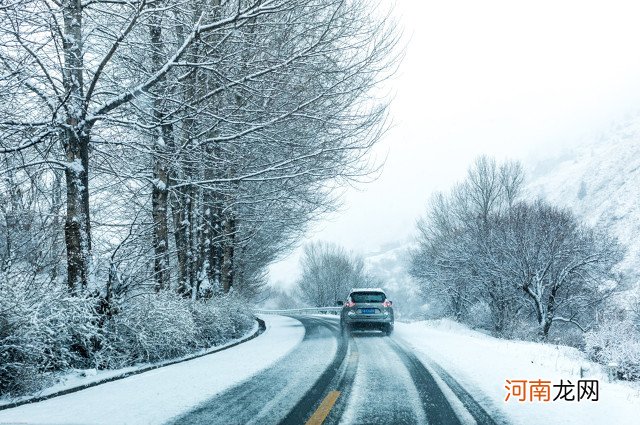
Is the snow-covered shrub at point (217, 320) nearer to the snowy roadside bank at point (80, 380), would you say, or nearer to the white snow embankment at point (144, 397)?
the snowy roadside bank at point (80, 380)

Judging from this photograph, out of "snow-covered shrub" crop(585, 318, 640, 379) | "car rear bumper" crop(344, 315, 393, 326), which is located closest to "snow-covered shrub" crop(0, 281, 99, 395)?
"car rear bumper" crop(344, 315, 393, 326)

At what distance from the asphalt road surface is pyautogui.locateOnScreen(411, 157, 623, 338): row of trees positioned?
62.4ft

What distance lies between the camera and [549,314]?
27109 millimetres

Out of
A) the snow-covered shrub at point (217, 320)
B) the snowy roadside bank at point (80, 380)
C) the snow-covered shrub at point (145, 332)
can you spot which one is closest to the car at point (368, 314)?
the snow-covered shrub at point (217, 320)

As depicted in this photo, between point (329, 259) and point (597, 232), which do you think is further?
point (329, 259)

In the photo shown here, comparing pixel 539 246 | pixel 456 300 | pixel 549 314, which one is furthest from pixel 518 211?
pixel 456 300

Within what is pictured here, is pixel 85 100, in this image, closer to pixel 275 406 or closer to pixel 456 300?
pixel 275 406

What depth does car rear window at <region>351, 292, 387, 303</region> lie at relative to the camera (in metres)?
16.8

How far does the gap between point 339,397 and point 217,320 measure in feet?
25.0

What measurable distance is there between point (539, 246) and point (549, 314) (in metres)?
3.89

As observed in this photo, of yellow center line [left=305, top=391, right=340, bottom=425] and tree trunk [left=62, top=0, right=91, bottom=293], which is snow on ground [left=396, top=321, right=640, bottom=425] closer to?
yellow center line [left=305, top=391, right=340, bottom=425]

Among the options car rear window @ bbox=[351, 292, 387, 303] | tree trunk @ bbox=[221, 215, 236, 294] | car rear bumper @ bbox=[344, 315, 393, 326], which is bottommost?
car rear bumper @ bbox=[344, 315, 393, 326]

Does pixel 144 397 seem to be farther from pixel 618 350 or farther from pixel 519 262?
pixel 519 262

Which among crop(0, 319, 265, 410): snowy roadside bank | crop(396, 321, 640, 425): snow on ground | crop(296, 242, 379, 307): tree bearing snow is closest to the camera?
crop(396, 321, 640, 425): snow on ground
